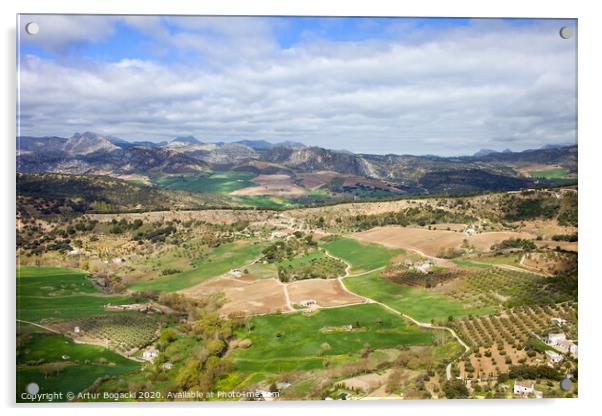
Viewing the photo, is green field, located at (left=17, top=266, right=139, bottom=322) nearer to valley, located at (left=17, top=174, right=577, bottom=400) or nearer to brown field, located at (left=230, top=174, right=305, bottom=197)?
valley, located at (left=17, top=174, right=577, bottom=400)

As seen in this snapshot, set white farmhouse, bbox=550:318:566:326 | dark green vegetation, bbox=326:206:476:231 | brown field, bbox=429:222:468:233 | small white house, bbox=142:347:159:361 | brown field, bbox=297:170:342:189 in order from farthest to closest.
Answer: brown field, bbox=297:170:342:189, dark green vegetation, bbox=326:206:476:231, brown field, bbox=429:222:468:233, white farmhouse, bbox=550:318:566:326, small white house, bbox=142:347:159:361

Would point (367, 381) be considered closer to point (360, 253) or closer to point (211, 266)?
point (360, 253)

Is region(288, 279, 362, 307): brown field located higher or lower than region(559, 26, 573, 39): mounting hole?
lower

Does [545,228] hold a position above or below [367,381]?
above

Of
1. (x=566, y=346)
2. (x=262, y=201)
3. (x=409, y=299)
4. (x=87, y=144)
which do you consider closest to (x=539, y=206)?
(x=566, y=346)

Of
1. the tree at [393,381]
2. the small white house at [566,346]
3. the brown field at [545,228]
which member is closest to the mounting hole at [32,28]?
the tree at [393,381]

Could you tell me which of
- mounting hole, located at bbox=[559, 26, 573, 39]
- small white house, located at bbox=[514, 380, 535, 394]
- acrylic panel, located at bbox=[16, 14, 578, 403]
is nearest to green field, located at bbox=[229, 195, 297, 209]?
acrylic panel, located at bbox=[16, 14, 578, 403]

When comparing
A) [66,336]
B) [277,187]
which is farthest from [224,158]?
[66,336]

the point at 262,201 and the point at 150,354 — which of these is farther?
the point at 262,201
